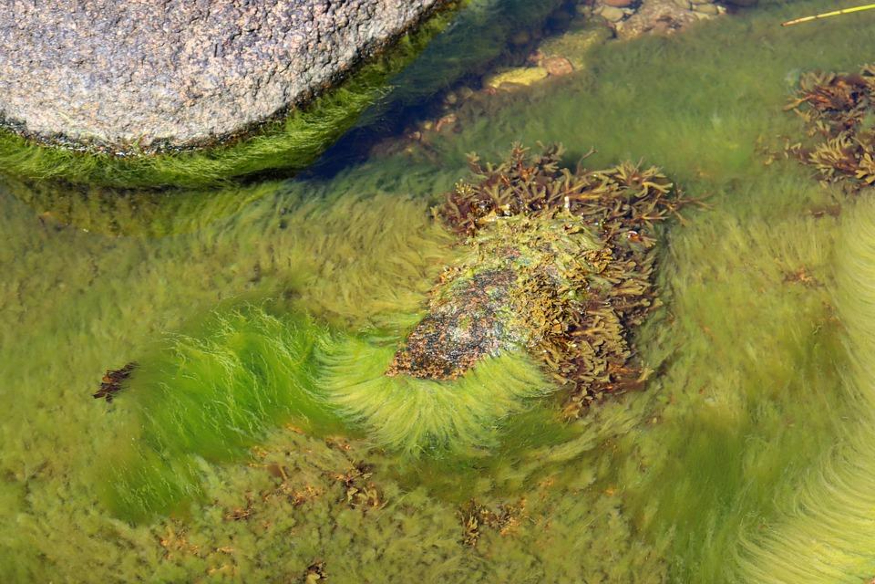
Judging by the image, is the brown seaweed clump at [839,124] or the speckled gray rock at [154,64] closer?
the speckled gray rock at [154,64]

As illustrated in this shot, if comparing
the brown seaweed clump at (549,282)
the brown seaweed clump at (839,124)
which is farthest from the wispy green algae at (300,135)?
the brown seaweed clump at (839,124)

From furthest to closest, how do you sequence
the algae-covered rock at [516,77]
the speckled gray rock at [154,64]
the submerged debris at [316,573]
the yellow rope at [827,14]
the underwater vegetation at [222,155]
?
1. the yellow rope at [827,14]
2. the algae-covered rock at [516,77]
3. the underwater vegetation at [222,155]
4. the speckled gray rock at [154,64]
5. the submerged debris at [316,573]

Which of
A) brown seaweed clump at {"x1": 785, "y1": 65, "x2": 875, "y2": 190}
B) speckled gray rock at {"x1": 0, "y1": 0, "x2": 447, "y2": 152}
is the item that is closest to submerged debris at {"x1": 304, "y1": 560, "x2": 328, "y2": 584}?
speckled gray rock at {"x1": 0, "y1": 0, "x2": 447, "y2": 152}

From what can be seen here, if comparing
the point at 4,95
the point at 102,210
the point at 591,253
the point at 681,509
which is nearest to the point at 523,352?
the point at 591,253

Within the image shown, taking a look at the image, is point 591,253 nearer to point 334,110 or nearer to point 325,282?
point 325,282

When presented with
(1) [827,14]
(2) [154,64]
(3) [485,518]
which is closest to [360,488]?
(3) [485,518]

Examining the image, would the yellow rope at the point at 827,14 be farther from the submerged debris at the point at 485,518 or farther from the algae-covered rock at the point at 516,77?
the submerged debris at the point at 485,518

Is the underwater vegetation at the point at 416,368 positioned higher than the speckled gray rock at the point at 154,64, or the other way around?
the speckled gray rock at the point at 154,64

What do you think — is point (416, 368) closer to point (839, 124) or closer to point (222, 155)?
point (222, 155)
